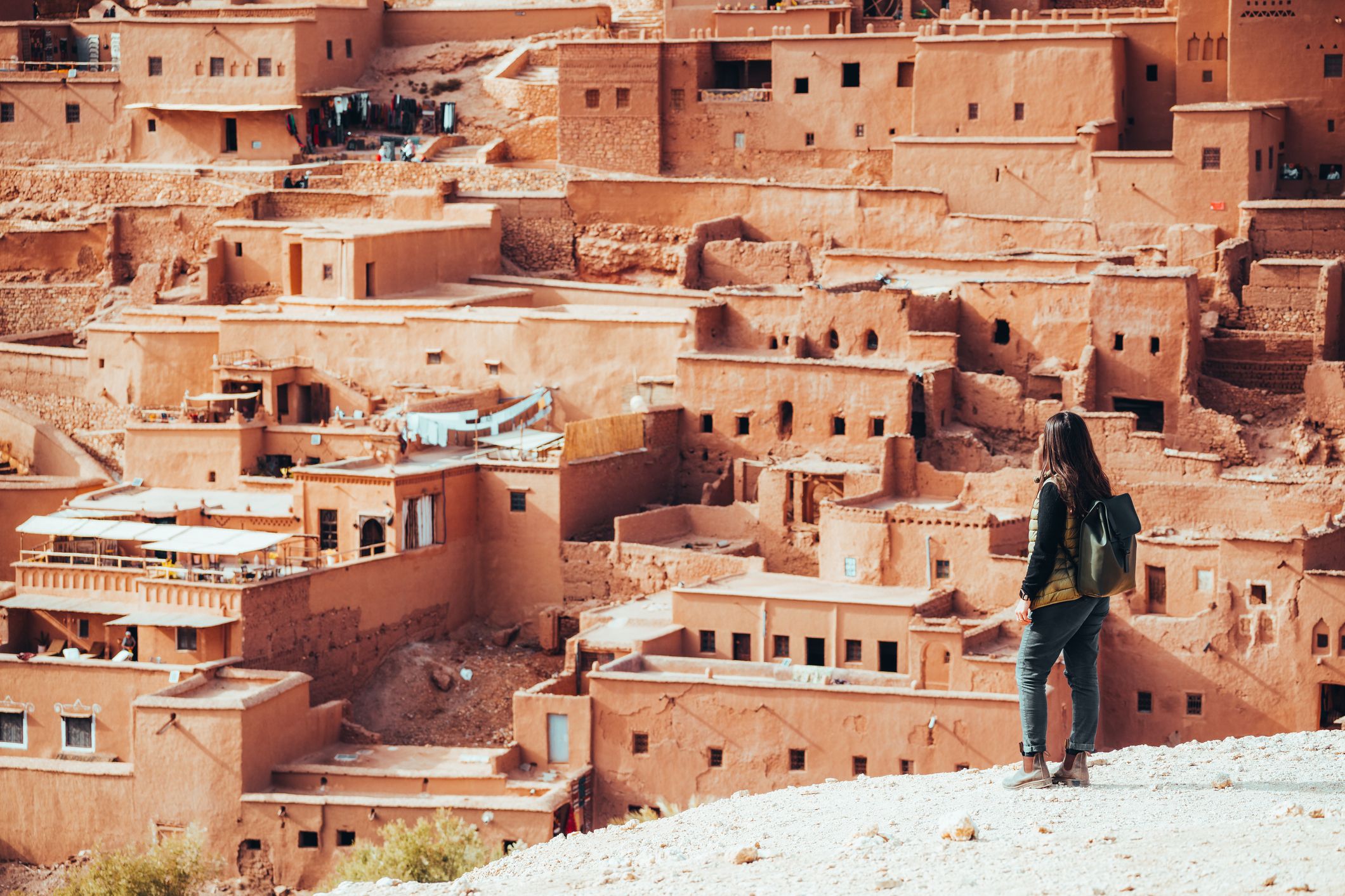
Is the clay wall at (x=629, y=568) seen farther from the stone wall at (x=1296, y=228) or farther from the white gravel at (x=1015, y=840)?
the white gravel at (x=1015, y=840)

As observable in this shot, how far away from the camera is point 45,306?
41.2m

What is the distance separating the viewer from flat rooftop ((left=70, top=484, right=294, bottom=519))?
31531 mm

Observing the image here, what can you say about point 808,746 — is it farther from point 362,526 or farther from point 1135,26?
point 1135,26

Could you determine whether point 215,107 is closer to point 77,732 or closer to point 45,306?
point 45,306

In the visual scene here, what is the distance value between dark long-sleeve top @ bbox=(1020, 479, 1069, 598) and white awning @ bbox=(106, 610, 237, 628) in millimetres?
18062

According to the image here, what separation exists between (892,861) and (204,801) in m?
15.6

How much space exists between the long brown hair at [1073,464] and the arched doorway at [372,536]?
20.0 meters

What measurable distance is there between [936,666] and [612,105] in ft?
53.4

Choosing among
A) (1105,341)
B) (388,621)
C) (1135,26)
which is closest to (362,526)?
(388,621)

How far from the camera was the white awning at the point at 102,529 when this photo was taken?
Answer: 98.6ft

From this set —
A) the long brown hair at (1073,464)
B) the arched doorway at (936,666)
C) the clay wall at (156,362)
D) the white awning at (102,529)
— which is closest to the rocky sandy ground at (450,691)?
the white awning at (102,529)

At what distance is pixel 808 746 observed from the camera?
2567cm

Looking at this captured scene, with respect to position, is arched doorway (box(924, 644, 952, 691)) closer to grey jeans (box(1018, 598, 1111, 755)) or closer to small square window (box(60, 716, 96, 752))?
small square window (box(60, 716, 96, 752))

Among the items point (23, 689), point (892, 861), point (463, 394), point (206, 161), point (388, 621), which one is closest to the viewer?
point (892, 861)
